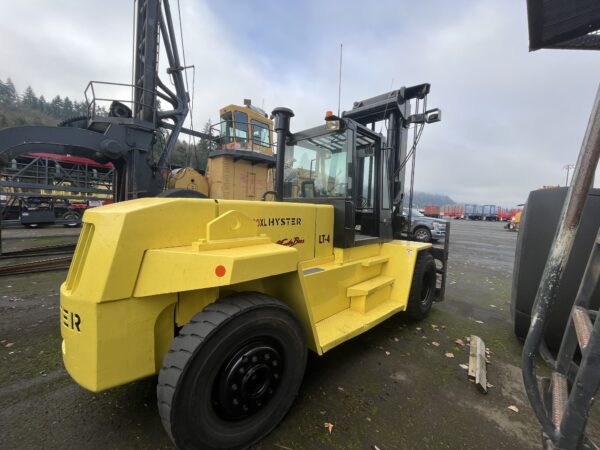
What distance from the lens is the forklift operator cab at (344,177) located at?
3.26 meters

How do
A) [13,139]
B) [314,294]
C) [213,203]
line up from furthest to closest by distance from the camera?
[13,139], [314,294], [213,203]

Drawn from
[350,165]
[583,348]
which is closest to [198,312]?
[583,348]

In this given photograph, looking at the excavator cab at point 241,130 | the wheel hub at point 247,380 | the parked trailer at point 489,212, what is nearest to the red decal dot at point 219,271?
the wheel hub at point 247,380

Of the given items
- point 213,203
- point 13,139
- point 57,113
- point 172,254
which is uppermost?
point 57,113

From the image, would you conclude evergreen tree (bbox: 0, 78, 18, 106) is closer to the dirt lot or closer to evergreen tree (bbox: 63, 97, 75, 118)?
evergreen tree (bbox: 63, 97, 75, 118)

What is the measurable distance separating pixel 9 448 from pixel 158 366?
42.8 inches

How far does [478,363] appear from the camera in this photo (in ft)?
9.55

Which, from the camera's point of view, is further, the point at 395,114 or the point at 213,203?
the point at 395,114

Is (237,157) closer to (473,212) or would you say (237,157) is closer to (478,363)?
(478,363)

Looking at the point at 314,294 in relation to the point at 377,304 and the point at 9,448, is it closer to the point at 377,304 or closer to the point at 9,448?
the point at 377,304

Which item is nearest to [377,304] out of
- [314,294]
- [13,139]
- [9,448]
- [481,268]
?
[314,294]

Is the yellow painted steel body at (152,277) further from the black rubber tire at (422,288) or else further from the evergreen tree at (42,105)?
the evergreen tree at (42,105)

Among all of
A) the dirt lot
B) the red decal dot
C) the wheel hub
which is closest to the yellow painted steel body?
the red decal dot

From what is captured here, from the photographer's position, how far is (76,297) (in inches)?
66.1
